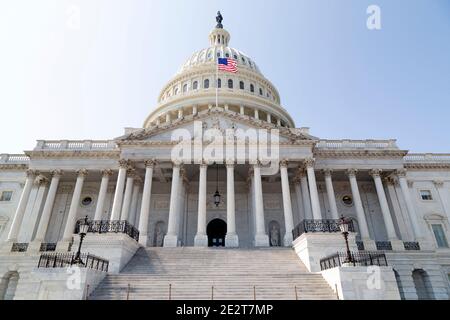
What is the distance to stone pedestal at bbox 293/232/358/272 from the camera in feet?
67.3

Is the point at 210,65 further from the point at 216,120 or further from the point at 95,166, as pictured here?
the point at 95,166

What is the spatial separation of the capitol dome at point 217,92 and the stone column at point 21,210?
2035 centimetres

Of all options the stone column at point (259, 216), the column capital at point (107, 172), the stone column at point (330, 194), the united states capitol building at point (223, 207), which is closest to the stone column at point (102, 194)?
the column capital at point (107, 172)

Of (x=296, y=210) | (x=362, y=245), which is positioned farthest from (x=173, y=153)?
(x=362, y=245)

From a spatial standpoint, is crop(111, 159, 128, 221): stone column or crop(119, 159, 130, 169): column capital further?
crop(119, 159, 130, 169): column capital

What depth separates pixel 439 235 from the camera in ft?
110

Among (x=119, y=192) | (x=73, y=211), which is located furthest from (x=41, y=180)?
(x=119, y=192)

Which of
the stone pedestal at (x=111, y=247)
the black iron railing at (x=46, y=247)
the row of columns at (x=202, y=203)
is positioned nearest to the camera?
the stone pedestal at (x=111, y=247)

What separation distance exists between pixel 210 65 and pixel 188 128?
27361 millimetres

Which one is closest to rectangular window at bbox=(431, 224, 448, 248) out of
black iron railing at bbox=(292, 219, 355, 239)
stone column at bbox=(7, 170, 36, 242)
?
black iron railing at bbox=(292, 219, 355, 239)

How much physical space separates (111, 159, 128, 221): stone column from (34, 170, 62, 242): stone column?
7.68 m

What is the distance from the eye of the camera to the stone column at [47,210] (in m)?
30.7

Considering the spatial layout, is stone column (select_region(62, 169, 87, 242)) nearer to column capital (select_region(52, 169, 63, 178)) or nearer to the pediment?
column capital (select_region(52, 169, 63, 178))

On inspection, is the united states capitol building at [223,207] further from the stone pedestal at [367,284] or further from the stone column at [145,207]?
the stone pedestal at [367,284]
